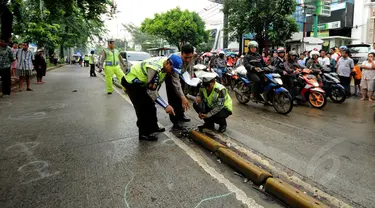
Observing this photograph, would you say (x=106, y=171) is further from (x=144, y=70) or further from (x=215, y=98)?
(x=215, y=98)

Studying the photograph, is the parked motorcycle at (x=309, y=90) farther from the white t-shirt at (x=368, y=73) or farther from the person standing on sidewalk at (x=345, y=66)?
the person standing on sidewalk at (x=345, y=66)

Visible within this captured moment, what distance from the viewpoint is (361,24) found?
23094 mm

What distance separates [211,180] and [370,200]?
152 centimetres

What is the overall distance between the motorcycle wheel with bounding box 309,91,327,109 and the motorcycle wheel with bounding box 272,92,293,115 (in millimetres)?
1389

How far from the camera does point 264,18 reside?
16250 mm

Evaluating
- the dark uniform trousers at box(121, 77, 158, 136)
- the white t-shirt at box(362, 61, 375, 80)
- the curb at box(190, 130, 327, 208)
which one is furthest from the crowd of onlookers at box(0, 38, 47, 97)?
the white t-shirt at box(362, 61, 375, 80)

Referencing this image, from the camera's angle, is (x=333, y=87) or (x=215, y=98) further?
(x=333, y=87)

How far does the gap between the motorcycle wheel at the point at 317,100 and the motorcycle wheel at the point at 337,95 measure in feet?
4.06

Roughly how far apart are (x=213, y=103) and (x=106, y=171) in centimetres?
211

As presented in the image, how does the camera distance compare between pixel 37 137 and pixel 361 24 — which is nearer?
pixel 37 137

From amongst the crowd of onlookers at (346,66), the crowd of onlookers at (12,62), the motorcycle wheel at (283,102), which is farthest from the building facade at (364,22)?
the crowd of onlookers at (12,62)

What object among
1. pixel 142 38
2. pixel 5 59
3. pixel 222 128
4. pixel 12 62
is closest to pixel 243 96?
pixel 222 128

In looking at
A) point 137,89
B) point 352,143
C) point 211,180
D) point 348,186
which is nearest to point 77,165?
point 137,89

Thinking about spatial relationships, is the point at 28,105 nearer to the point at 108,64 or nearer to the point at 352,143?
the point at 108,64
